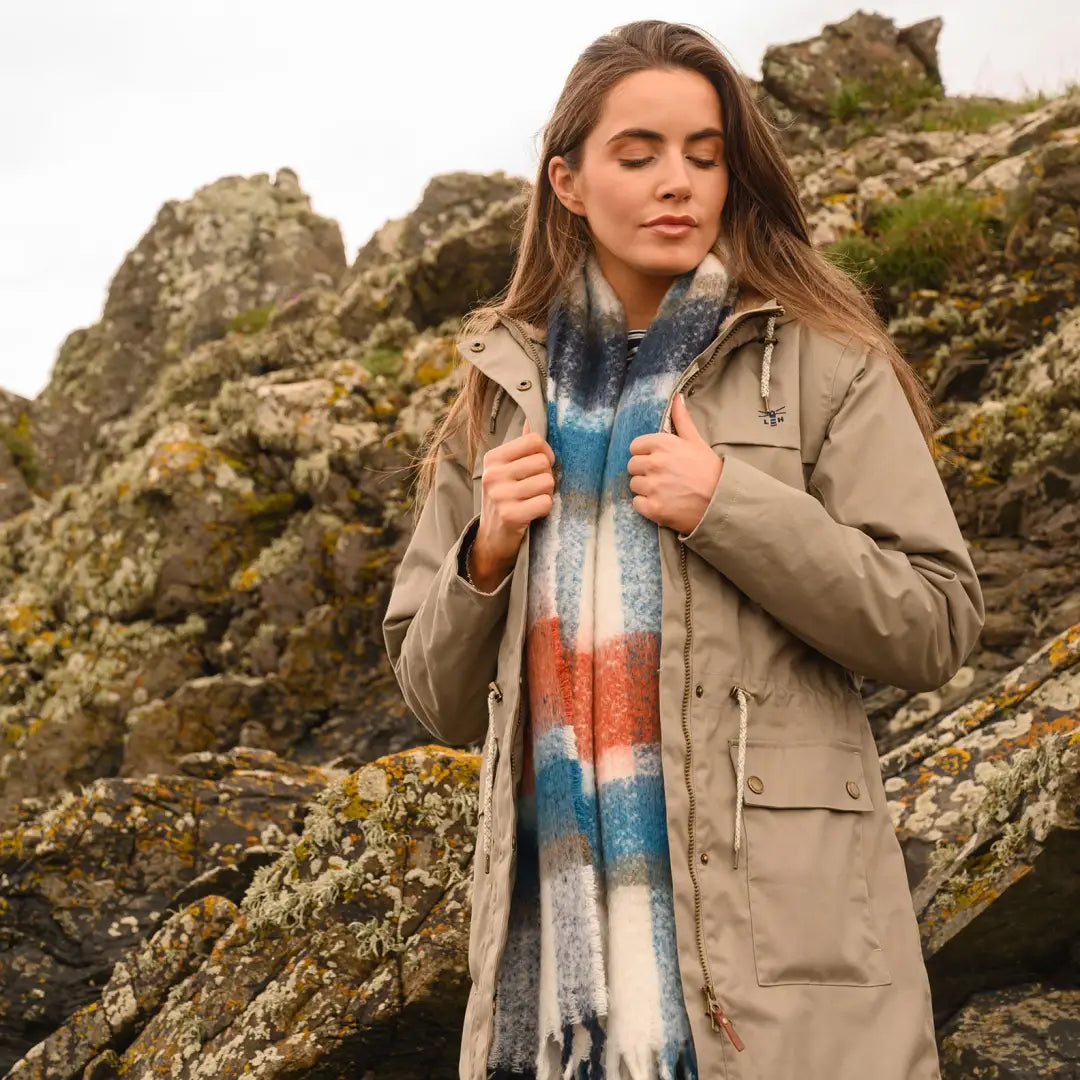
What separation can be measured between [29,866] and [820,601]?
4.40m

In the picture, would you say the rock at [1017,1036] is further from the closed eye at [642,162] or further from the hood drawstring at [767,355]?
the closed eye at [642,162]

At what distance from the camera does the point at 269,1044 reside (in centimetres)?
412

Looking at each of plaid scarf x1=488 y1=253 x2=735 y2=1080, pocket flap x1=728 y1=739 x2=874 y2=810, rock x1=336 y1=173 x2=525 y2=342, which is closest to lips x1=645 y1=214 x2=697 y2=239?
plaid scarf x1=488 y1=253 x2=735 y2=1080

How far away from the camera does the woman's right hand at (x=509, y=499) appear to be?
2633 mm

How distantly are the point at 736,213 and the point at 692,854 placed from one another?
5.30 feet

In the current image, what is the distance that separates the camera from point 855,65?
43.0 feet

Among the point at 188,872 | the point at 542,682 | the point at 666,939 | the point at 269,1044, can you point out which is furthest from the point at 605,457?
the point at 188,872

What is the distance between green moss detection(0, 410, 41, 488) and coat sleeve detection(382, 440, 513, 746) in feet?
43.9

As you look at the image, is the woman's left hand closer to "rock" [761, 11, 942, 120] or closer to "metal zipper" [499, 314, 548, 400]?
"metal zipper" [499, 314, 548, 400]

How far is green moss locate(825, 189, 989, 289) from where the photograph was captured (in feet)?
26.9

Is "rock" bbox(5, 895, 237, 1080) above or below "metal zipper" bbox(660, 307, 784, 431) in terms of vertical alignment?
below

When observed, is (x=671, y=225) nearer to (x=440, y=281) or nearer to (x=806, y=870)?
(x=806, y=870)

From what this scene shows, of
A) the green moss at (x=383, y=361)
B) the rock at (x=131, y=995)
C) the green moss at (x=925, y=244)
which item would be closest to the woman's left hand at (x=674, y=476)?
the rock at (x=131, y=995)

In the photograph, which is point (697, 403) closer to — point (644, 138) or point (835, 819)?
point (644, 138)
